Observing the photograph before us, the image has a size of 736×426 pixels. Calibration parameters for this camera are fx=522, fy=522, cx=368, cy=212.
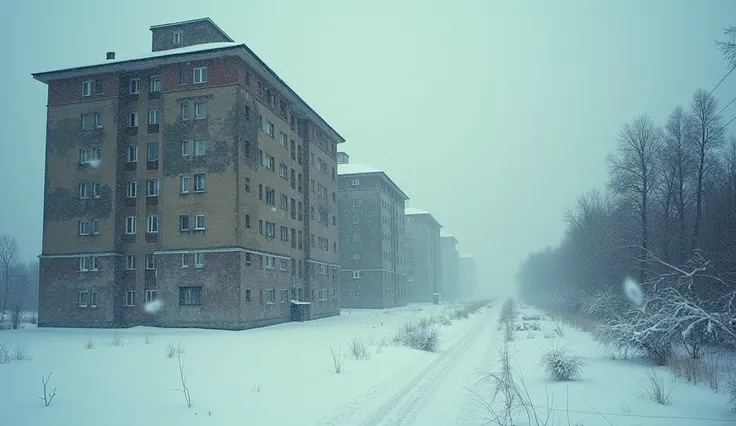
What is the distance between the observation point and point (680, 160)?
36.4m

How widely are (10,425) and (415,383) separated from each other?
849cm

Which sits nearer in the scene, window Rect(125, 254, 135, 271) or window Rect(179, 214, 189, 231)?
window Rect(179, 214, 189, 231)

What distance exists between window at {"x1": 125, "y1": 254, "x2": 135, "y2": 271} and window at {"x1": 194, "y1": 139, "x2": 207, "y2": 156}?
875 cm

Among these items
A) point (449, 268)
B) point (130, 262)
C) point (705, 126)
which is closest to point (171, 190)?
point (130, 262)

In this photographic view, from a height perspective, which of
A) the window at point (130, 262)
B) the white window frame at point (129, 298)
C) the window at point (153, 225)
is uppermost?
the window at point (153, 225)

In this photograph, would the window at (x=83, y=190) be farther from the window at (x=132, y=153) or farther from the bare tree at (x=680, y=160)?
the bare tree at (x=680, y=160)

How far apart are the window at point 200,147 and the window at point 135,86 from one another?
7235 millimetres

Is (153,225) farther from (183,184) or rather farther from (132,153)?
(132,153)

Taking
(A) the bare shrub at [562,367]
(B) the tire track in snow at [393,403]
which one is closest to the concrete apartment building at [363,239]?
(B) the tire track in snow at [393,403]

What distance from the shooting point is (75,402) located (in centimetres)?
1058

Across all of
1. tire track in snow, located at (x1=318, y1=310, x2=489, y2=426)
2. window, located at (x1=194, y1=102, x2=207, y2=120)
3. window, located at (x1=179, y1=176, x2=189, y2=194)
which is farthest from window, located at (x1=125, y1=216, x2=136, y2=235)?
tire track in snow, located at (x1=318, y1=310, x2=489, y2=426)

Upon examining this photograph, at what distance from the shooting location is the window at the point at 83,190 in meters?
37.7

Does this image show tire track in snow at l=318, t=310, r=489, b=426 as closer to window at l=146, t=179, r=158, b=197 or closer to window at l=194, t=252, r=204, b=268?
window at l=194, t=252, r=204, b=268

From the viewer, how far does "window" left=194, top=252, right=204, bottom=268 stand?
33.9 m
